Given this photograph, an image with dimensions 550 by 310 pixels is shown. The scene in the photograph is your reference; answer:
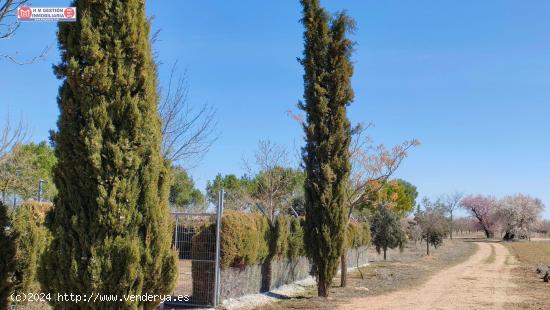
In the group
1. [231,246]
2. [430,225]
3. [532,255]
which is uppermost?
[430,225]

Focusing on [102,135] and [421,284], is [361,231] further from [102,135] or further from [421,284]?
[102,135]

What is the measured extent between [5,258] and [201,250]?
556cm

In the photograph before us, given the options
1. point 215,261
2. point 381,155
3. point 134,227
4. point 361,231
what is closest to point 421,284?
point 381,155

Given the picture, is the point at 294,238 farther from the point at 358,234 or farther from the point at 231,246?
the point at 358,234

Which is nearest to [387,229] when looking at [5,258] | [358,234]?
[358,234]

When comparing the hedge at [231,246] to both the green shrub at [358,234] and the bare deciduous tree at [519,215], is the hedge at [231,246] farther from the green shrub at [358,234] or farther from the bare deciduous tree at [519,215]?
the bare deciduous tree at [519,215]

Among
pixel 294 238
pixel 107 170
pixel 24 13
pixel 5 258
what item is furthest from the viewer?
pixel 294 238

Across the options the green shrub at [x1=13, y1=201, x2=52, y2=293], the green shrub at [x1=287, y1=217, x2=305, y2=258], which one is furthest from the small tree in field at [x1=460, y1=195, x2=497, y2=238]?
the green shrub at [x1=13, y1=201, x2=52, y2=293]

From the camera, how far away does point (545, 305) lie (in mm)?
14438

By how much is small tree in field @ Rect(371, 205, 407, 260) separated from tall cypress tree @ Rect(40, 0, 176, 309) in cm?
2737

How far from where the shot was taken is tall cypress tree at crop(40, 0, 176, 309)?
21.4 feet

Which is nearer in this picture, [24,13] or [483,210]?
[24,13]

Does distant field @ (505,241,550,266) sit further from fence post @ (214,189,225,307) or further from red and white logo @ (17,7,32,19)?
red and white logo @ (17,7,32,19)

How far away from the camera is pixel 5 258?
23.5 feet
